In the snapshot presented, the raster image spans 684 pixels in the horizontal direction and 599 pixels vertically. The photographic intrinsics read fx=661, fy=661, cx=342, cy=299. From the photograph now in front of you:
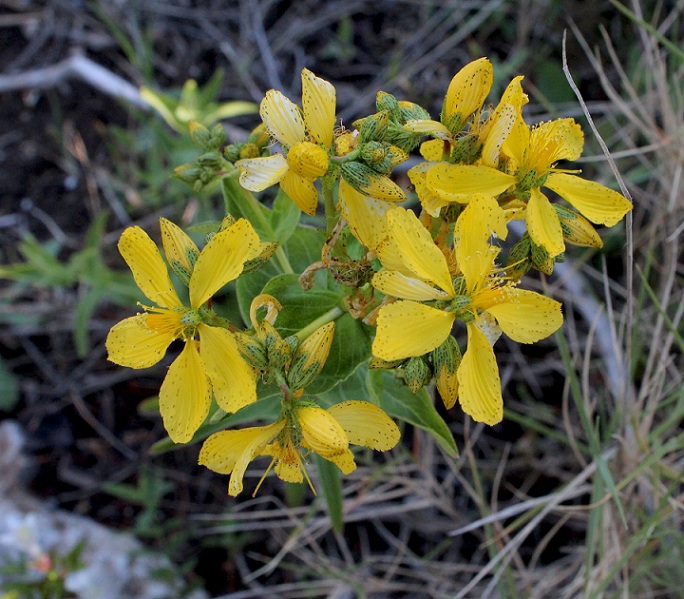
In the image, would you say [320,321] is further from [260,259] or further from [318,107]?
[318,107]

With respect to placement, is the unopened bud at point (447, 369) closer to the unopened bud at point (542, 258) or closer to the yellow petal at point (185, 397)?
the unopened bud at point (542, 258)

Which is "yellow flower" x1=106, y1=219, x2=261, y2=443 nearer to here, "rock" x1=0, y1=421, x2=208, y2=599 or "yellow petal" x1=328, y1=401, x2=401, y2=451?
"yellow petal" x1=328, y1=401, x2=401, y2=451

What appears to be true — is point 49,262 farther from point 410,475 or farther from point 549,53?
point 549,53

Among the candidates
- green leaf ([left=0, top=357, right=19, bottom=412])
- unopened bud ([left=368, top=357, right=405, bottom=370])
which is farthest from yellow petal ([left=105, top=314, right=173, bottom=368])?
green leaf ([left=0, top=357, right=19, bottom=412])

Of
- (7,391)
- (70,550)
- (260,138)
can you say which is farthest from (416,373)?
(7,391)

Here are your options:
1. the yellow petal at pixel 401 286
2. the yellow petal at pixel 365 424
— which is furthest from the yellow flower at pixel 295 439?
the yellow petal at pixel 401 286

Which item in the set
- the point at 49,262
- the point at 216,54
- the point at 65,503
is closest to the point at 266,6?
the point at 216,54
